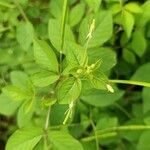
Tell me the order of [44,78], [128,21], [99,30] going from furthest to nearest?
[128,21] → [99,30] → [44,78]

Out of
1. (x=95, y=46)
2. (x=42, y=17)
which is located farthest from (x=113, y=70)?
(x=95, y=46)

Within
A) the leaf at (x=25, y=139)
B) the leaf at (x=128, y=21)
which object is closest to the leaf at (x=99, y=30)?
the leaf at (x=128, y=21)

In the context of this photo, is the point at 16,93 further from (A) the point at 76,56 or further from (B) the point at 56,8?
(B) the point at 56,8

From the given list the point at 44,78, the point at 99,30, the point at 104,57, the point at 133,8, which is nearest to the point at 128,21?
the point at 133,8

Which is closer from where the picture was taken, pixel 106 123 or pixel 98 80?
pixel 98 80

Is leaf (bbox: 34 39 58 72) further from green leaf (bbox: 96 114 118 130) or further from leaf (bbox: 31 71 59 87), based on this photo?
green leaf (bbox: 96 114 118 130)

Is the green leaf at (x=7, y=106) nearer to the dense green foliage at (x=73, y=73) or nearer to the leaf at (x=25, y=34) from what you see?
the dense green foliage at (x=73, y=73)
